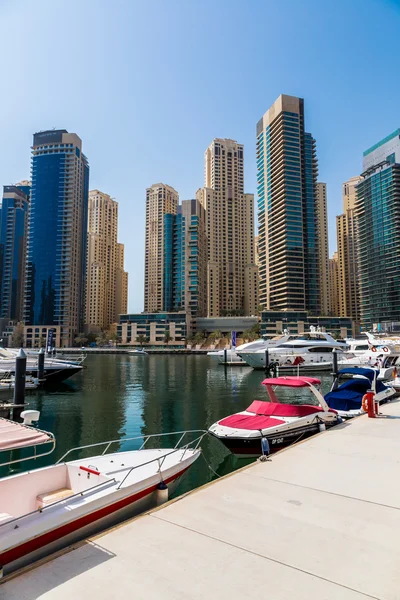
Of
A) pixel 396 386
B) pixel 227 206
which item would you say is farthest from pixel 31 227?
pixel 396 386

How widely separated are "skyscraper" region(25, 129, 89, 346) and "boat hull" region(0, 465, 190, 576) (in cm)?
14764

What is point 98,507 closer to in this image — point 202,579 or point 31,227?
point 202,579

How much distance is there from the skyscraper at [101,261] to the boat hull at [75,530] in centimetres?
16662

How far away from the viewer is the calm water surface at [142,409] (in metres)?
15.9

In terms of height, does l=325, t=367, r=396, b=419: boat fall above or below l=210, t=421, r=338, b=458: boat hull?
above

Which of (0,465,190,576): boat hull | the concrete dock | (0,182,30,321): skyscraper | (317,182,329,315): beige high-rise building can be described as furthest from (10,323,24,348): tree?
the concrete dock

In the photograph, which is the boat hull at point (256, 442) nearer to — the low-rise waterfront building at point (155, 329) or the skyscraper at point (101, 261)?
the low-rise waterfront building at point (155, 329)

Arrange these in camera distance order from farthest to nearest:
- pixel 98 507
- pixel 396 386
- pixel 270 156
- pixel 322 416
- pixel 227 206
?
pixel 227 206, pixel 270 156, pixel 396 386, pixel 322 416, pixel 98 507

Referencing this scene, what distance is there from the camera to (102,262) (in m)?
184

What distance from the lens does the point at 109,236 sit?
625 ft

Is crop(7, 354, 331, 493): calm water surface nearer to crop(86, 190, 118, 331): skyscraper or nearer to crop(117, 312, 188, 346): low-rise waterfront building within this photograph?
crop(117, 312, 188, 346): low-rise waterfront building

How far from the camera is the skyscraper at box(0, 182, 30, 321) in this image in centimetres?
17188

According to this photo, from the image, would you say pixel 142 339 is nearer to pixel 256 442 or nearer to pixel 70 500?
pixel 256 442

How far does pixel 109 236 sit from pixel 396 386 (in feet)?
587
